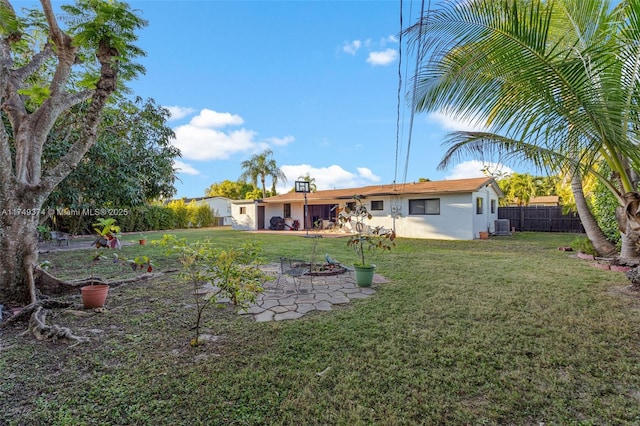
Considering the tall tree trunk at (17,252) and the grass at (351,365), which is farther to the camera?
the tall tree trunk at (17,252)

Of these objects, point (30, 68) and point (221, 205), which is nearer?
point (30, 68)

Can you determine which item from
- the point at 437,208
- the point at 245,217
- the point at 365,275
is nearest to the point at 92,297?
the point at 365,275

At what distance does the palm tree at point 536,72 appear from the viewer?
2.80 meters

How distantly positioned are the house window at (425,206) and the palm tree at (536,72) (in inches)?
449

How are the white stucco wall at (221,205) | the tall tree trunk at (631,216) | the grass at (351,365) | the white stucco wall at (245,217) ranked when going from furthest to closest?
the white stucco wall at (221,205) < the white stucco wall at (245,217) < the tall tree trunk at (631,216) < the grass at (351,365)

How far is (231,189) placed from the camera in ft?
131

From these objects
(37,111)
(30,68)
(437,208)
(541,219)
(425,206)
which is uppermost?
(30,68)

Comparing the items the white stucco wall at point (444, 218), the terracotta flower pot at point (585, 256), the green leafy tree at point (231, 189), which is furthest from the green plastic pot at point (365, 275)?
the green leafy tree at point (231, 189)

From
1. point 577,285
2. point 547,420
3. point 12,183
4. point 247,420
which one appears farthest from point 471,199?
point 12,183

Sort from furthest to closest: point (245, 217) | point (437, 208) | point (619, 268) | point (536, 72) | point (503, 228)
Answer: point (245, 217) → point (503, 228) → point (437, 208) → point (619, 268) → point (536, 72)

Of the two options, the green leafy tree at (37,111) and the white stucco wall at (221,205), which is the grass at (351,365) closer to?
the green leafy tree at (37,111)

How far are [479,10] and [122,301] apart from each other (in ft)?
20.4

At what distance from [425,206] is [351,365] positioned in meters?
13.6

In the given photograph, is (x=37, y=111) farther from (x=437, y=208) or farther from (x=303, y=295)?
(x=437, y=208)
